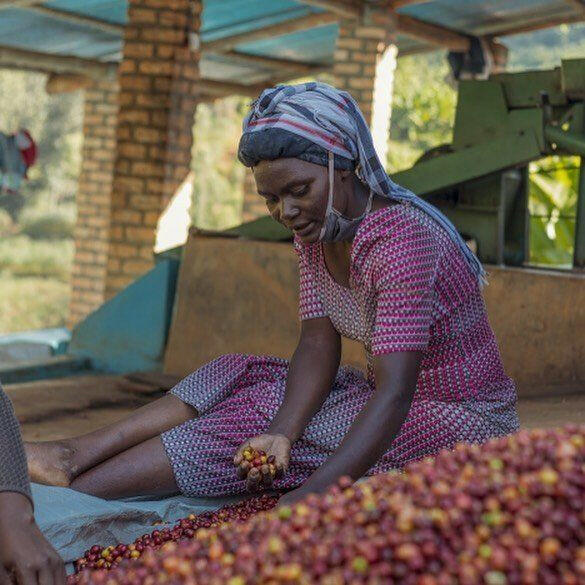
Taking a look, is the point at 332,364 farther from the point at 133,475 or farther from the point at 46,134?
the point at 46,134

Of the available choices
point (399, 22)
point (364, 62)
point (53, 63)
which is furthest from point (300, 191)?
point (53, 63)

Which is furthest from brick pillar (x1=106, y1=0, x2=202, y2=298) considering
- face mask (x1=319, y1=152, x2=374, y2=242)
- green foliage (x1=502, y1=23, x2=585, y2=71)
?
green foliage (x1=502, y1=23, x2=585, y2=71)

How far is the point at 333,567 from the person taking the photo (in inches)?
63.1

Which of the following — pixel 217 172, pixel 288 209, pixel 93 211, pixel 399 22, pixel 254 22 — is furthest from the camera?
pixel 217 172

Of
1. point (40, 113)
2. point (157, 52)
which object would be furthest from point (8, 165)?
point (40, 113)

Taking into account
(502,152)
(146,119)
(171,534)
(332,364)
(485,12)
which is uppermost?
(485,12)

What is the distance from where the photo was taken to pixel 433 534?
160 centimetres

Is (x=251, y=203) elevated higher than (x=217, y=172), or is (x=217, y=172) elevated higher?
(x=217, y=172)

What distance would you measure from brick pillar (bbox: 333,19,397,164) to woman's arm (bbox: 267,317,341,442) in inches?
223

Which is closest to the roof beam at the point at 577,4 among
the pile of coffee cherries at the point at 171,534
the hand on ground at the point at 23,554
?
the pile of coffee cherries at the point at 171,534

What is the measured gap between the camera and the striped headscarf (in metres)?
2.73

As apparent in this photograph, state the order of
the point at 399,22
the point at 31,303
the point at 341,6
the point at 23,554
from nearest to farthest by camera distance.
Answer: the point at 23,554, the point at 341,6, the point at 399,22, the point at 31,303

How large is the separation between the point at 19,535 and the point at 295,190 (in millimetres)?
1116

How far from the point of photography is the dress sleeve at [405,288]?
2703 mm
